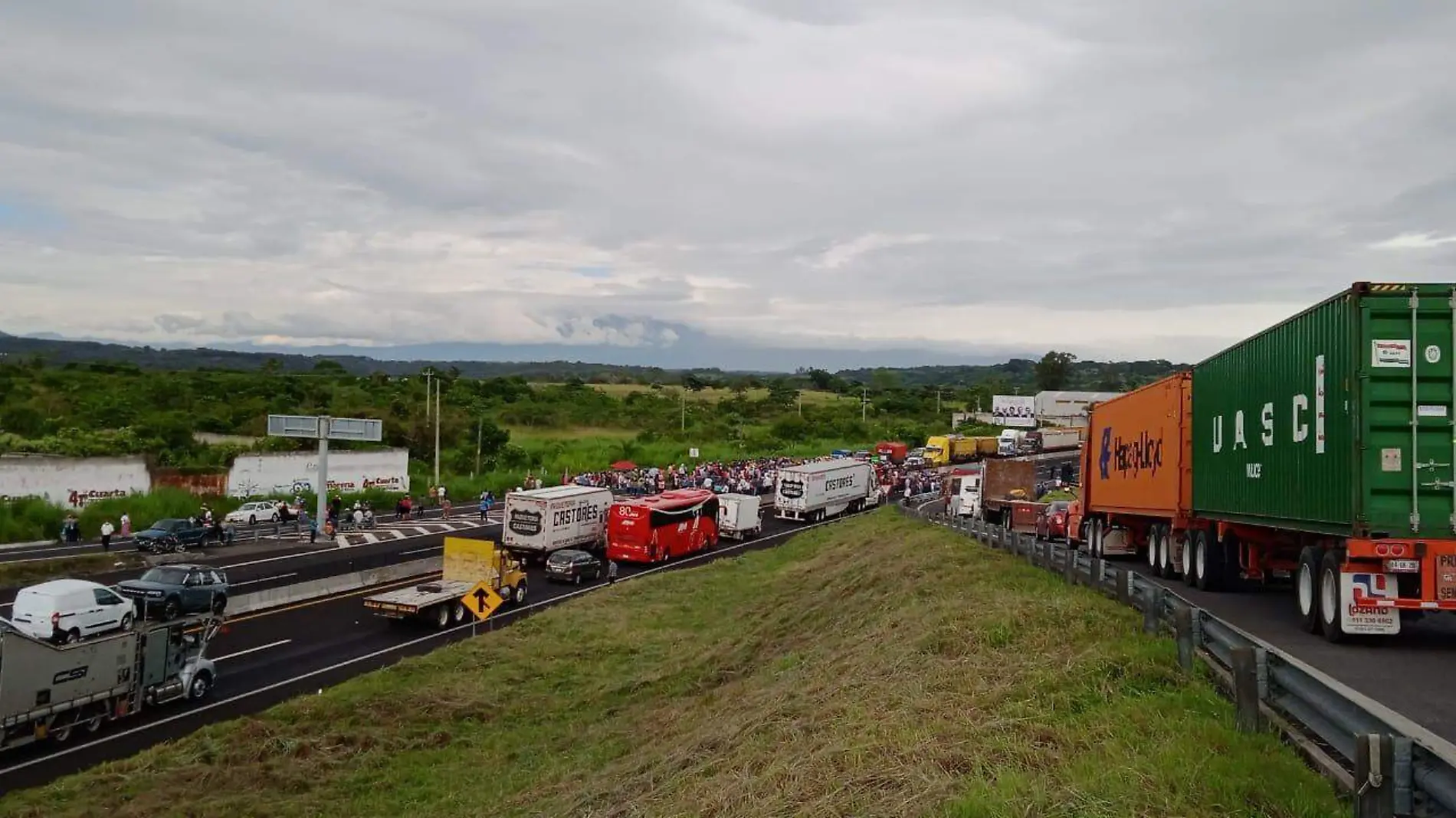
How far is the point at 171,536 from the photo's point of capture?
42531 millimetres

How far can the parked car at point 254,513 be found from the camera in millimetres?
52844

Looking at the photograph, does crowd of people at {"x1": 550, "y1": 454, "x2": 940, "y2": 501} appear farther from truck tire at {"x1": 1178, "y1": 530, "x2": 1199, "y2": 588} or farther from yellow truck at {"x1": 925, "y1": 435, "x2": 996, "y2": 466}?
truck tire at {"x1": 1178, "y1": 530, "x2": 1199, "y2": 588}

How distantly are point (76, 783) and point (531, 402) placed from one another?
115852mm

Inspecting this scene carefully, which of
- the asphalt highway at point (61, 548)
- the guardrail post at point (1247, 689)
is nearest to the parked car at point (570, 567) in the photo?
the asphalt highway at point (61, 548)

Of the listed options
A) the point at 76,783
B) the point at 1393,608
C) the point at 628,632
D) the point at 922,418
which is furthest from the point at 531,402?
the point at 1393,608

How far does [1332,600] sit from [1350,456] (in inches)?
76.3

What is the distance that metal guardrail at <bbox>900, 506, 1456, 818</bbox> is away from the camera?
5.80 m

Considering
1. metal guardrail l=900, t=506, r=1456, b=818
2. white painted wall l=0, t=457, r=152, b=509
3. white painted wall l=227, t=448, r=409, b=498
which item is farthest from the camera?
white painted wall l=227, t=448, r=409, b=498

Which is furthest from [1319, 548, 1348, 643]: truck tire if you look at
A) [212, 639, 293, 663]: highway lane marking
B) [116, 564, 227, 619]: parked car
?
[116, 564, 227, 619]: parked car

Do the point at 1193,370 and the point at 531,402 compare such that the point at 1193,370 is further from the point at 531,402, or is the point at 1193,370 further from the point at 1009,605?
the point at 531,402

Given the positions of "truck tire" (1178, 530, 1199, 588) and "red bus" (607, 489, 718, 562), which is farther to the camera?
"red bus" (607, 489, 718, 562)

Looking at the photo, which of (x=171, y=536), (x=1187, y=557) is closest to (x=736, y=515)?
(x=171, y=536)

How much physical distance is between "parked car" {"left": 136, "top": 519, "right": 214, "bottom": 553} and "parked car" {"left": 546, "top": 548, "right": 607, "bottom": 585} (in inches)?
650

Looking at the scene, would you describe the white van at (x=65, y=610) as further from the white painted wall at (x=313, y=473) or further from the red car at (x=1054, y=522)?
the white painted wall at (x=313, y=473)
